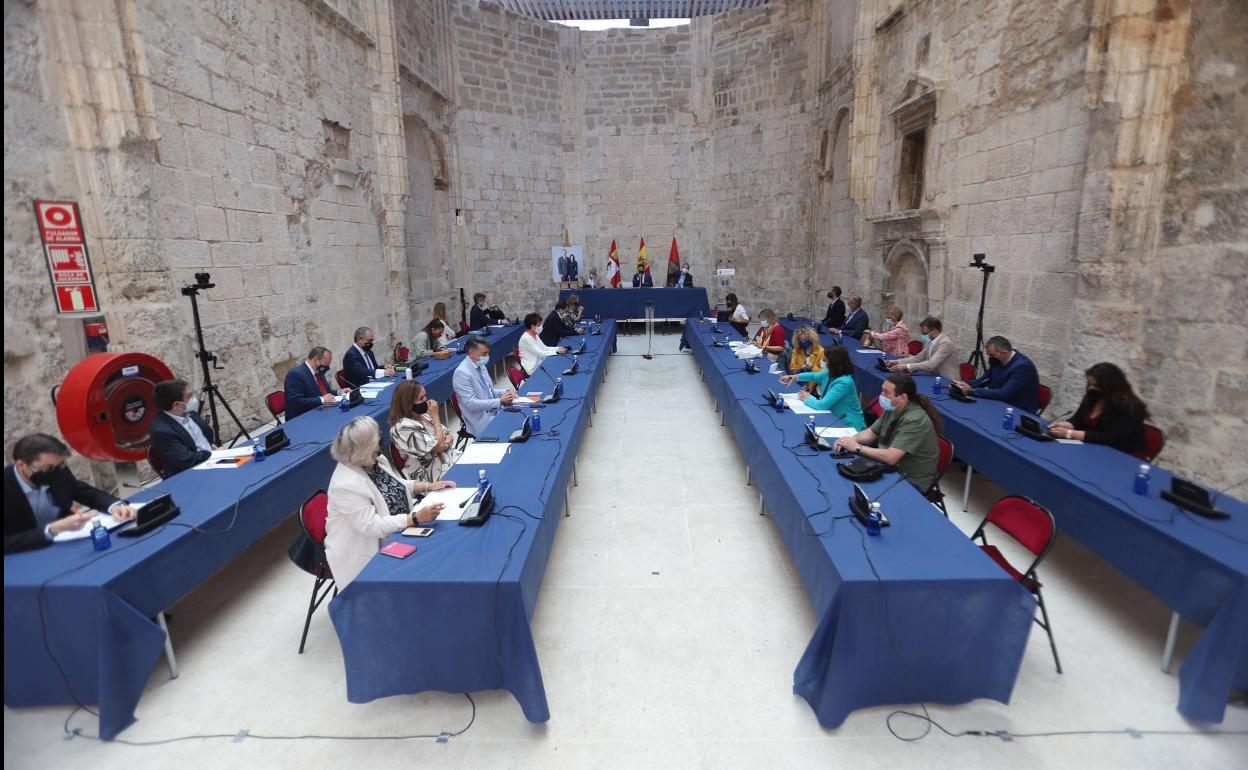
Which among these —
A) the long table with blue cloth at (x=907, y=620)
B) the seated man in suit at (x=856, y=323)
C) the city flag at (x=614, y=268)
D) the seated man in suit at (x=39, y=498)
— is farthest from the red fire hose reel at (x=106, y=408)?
the city flag at (x=614, y=268)

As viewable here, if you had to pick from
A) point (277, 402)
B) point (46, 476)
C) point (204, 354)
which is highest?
point (204, 354)

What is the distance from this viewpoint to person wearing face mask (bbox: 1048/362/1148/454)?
4449mm

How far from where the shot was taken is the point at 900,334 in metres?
8.18

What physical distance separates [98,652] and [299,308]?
583 centimetres

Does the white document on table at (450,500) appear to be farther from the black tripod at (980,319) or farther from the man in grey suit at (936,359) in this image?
the black tripod at (980,319)

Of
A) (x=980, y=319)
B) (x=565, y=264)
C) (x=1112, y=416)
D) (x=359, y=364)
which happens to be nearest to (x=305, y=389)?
(x=359, y=364)

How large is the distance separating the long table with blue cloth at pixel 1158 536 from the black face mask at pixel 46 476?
18.9ft

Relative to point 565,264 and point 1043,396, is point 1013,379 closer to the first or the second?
point 1043,396

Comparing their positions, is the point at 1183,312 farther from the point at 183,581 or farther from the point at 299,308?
the point at 299,308

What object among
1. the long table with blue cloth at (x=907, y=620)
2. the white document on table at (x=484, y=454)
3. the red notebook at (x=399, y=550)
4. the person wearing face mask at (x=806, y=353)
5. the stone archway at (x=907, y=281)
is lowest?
the long table with blue cloth at (x=907, y=620)

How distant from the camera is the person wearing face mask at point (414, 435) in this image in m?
4.41

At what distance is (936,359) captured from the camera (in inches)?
271

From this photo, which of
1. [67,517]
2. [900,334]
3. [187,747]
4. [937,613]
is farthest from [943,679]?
[900,334]

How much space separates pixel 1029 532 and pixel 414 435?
12.8 ft
